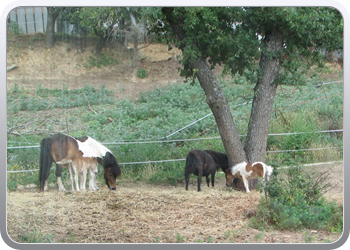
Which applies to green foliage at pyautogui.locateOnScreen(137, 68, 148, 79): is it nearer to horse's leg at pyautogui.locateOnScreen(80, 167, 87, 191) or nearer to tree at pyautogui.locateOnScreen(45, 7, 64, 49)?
→ tree at pyautogui.locateOnScreen(45, 7, 64, 49)

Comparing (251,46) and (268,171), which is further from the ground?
(251,46)

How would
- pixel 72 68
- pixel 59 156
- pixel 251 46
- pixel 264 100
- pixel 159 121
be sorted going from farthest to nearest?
pixel 264 100 < pixel 251 46 < pixel 159 121 < pixel 59 156 < pixel 72 68

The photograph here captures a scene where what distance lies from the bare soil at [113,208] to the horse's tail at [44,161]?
19cm

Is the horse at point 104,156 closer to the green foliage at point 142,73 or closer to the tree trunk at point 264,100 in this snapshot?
the green foliage at point 142,73

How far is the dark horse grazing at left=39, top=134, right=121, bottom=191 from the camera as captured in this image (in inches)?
269

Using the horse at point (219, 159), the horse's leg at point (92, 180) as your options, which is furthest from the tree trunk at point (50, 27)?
the horse at point (219, 159)

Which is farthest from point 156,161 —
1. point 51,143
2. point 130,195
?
point 51,143

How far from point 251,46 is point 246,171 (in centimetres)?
197

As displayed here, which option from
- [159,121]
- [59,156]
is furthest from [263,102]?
[59,156]

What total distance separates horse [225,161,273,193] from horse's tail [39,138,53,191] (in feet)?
8.89

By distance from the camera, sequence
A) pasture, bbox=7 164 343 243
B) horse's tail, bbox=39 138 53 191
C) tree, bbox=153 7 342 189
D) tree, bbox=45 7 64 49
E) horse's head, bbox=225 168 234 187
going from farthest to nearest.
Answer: horse's head, bbox=225 168 234 187 → tree, bbox=153 7 342 189 → horse's tail, bbox=39 138 53 191 → tree, bbox=45 7 64 49 → pasture, bbox=7 164 343 243

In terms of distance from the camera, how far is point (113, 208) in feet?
22.0

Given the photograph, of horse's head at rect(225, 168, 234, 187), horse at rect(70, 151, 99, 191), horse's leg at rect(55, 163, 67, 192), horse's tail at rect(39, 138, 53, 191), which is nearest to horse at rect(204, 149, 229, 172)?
horse's head at rect(225, 168, 234, 187)

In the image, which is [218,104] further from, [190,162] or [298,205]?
[298,205]
